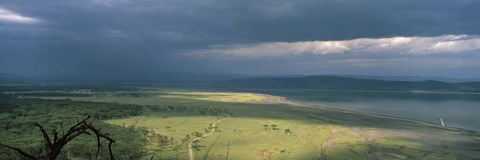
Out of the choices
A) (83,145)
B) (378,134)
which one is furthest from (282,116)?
(83,145)

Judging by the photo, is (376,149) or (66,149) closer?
(66,149)

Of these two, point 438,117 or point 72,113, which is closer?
point 72,113

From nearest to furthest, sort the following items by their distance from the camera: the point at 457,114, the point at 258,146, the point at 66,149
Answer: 1. the point at 66,149
2. the point at 258,146
3. the point at 457,114

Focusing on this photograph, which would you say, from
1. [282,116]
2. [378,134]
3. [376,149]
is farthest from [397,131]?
[282,116]

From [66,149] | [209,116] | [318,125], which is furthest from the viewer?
[209,116]

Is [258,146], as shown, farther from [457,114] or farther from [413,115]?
[457,114]

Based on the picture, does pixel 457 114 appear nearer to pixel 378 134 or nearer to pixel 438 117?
pixel 438 117
